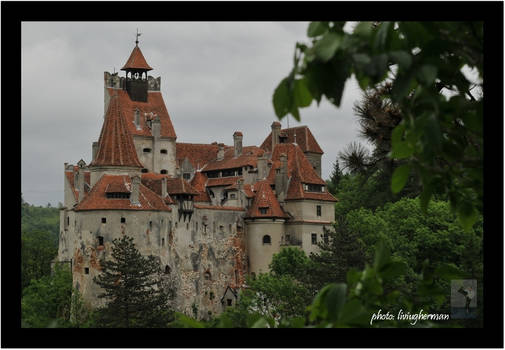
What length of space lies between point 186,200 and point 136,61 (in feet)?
56.5

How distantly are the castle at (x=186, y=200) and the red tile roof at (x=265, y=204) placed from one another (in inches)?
3.3

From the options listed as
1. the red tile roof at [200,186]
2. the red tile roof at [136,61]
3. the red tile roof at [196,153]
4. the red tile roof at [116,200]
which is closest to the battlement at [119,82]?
the red tile roof at [136,61]

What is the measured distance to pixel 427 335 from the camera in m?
3.91

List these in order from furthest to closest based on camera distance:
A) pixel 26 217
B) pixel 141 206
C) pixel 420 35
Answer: pixel 26 217 < pixel 141 206 < pixel 420 35

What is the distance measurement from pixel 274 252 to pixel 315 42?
207ft

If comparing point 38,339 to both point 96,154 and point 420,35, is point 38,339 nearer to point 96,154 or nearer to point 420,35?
point 420,35

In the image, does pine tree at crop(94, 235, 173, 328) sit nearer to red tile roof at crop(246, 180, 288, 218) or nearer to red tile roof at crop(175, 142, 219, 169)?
red tile roof at crop(246, 180, 288, 218)

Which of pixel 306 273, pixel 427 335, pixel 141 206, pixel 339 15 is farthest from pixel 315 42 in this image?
pixel 141 206

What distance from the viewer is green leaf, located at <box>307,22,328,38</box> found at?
374 cm

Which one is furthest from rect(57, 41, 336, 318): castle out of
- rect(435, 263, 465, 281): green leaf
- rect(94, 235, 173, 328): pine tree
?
rect(435, 263, 465, 281): green leaf

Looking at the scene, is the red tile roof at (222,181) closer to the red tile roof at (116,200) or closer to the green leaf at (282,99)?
the red tile roof at (116,200)

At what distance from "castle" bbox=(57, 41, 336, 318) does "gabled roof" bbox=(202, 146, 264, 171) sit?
0.11 meters

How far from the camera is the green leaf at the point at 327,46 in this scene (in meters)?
3.55

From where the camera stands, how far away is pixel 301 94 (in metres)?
3.86
